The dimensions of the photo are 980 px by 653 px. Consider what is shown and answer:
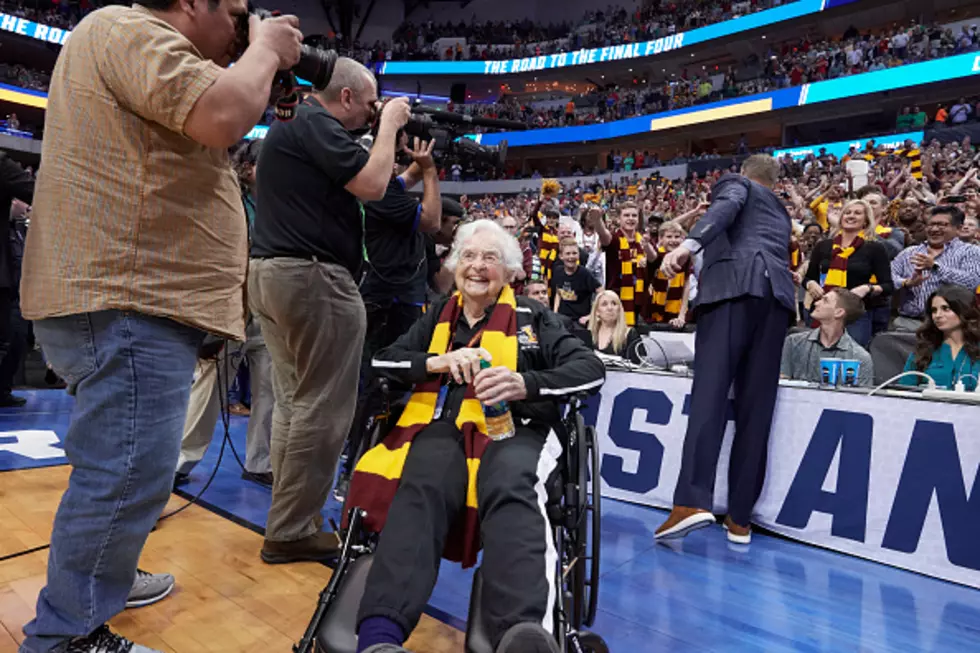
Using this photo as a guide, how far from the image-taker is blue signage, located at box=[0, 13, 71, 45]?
21906 millimetres

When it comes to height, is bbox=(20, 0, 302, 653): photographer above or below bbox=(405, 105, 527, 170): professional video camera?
below

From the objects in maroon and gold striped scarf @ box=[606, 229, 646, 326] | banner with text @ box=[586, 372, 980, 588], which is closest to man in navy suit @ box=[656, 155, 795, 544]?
banner with text @ box=[586, 372, 980, 588]

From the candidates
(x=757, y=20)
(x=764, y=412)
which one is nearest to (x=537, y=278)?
(x=764, y=412)

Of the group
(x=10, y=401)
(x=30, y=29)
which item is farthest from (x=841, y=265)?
(x=30, y=29)

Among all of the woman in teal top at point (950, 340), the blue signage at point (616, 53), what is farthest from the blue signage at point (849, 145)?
the woman in teal top at point (950, 340)

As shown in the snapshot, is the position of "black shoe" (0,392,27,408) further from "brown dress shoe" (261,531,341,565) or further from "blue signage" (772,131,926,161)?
"blue signage" (772,131,926,161)

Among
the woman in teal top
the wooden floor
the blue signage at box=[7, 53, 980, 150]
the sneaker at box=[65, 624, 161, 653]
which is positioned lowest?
the wooden floor

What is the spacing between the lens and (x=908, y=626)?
1.99 meters

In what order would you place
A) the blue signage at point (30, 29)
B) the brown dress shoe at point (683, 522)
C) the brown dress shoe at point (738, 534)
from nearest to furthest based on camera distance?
the brown dress shoe at point (683, 522), the brown dress shoe at point (738, 534), the blue signage at point (30, 29)

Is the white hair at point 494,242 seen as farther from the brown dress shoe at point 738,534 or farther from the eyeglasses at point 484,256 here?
the brown dress shoe at point 738,534

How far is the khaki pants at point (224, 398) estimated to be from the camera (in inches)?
114

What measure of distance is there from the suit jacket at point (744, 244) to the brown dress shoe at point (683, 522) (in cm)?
89

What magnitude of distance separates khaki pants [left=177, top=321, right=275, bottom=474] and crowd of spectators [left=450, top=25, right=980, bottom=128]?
A: 11.2 meters

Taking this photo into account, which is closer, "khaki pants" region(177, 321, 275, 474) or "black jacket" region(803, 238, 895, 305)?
"khaki pants" region(177, 321, 275, 474)
